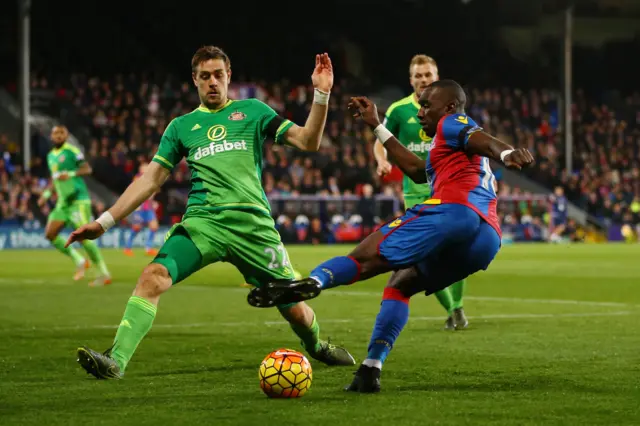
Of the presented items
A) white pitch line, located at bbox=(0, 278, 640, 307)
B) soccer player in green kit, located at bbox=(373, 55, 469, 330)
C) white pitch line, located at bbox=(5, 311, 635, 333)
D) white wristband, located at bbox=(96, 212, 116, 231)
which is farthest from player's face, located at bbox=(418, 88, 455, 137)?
white pitch line, located at bbox=(0, 278, 640, 307)

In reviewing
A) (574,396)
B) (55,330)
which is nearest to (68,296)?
(55,330)

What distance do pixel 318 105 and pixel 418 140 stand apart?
14.5 feet

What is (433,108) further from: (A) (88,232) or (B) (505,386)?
(A) (88,232)

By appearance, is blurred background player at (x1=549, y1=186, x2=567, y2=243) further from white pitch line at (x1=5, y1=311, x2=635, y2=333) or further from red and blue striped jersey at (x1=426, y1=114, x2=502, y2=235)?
red and blue striped jersey at (x1=426, y1=114, x2=502, y2=235)

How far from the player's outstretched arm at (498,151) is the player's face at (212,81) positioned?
1897 millimetres

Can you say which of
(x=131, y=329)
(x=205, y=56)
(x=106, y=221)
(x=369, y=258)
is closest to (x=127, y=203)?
(x=106, y=221)

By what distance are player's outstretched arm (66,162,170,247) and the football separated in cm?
138

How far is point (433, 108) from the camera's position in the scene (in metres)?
6.92

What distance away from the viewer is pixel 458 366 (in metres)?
7.99

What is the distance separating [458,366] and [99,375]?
2.45 metres

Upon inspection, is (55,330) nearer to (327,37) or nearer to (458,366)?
(458,366)

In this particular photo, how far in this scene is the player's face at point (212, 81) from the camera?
24.9 feet

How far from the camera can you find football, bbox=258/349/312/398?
646 cm

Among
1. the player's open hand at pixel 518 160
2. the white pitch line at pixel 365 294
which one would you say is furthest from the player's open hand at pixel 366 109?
the white pitch line at pixel 365 294
